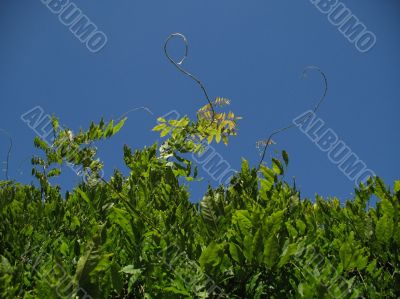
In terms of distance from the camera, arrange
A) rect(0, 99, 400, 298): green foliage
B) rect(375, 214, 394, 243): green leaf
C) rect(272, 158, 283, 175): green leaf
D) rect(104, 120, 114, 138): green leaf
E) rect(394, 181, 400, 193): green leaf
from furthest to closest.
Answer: rect(104, 120, 114, 138): green leaf → rect(272, 158, 283, 175): green leaf → rect(394, 181, 400, 193): green leaf → rect(375, 214, 394, 243): green leaf → rect(0, 99, 400, 298): green foliage

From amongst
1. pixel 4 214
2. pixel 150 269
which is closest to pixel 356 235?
pixel 150 269

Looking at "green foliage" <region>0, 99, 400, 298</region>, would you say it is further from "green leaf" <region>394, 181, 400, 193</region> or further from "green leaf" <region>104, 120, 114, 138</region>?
"green leaf" <region>104, 120, 114, 138</region>

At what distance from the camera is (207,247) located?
1711mm

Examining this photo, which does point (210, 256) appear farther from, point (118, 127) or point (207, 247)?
point (118, 127)

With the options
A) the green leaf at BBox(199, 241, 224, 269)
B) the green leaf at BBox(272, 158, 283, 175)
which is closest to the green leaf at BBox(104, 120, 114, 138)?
the green leaf at BBox(272, 158, 283, 175)

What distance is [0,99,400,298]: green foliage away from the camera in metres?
1.70

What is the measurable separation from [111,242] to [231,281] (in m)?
0.62

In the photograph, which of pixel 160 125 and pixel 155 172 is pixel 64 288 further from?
pixel 160 125

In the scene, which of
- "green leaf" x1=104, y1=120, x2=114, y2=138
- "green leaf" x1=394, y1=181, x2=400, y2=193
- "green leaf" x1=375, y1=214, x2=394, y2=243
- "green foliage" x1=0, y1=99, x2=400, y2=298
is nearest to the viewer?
"green foliage" x1=0, y1=99, x2=400, y2=298

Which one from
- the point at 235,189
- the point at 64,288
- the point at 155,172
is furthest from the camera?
the point at 155,172

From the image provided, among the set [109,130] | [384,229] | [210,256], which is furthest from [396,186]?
[109,130]

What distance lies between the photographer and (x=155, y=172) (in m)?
3.41

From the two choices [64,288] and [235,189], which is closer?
[64,288]

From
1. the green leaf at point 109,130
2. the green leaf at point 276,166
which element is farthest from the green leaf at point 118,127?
the green leaf at point 276,166
